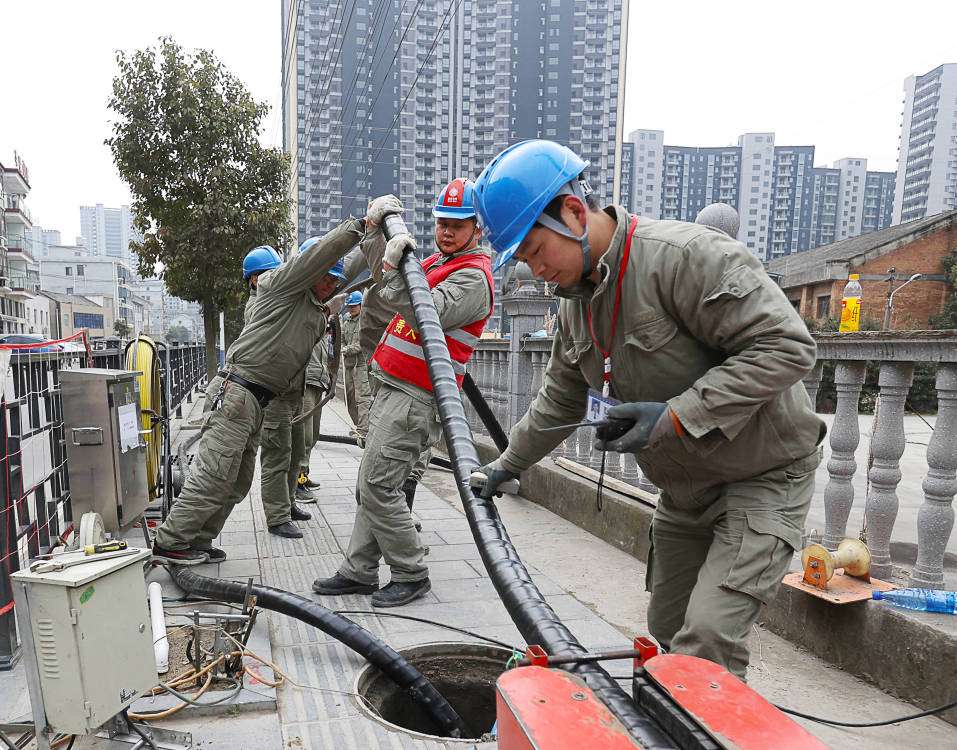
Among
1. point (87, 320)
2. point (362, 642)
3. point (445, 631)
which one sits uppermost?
point (362, 642)

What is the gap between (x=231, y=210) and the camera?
11.5 meters

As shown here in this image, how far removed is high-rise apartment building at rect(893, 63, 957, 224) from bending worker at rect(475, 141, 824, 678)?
3019 cm

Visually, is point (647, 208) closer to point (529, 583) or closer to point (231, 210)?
point (231, 210)

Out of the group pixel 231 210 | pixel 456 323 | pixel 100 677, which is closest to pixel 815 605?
pixel 456 323

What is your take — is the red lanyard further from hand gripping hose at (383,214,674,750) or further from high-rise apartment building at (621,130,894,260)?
high-rise apartment building at (621,130,894,260)

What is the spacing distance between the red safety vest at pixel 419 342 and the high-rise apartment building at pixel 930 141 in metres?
29.0

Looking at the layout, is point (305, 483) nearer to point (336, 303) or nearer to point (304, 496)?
point (304, 496)

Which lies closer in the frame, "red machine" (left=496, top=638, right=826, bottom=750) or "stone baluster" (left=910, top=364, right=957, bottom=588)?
"red machine" (left=496, top=638, right=826, bottom=750)

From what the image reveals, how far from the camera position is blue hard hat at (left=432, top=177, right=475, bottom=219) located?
3617 mm

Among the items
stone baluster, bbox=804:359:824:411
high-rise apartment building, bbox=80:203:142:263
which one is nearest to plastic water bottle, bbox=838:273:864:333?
stone baluster, bbox=804:359:824:411

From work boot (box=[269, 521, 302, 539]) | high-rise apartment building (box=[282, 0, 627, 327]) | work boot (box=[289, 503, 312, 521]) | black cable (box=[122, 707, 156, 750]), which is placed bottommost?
work boot (box=[289, 503, 312, 521])

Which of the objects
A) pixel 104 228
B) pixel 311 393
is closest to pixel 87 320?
pixel 104 228

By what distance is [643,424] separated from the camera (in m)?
1.69

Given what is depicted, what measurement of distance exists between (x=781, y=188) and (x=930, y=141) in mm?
16878
